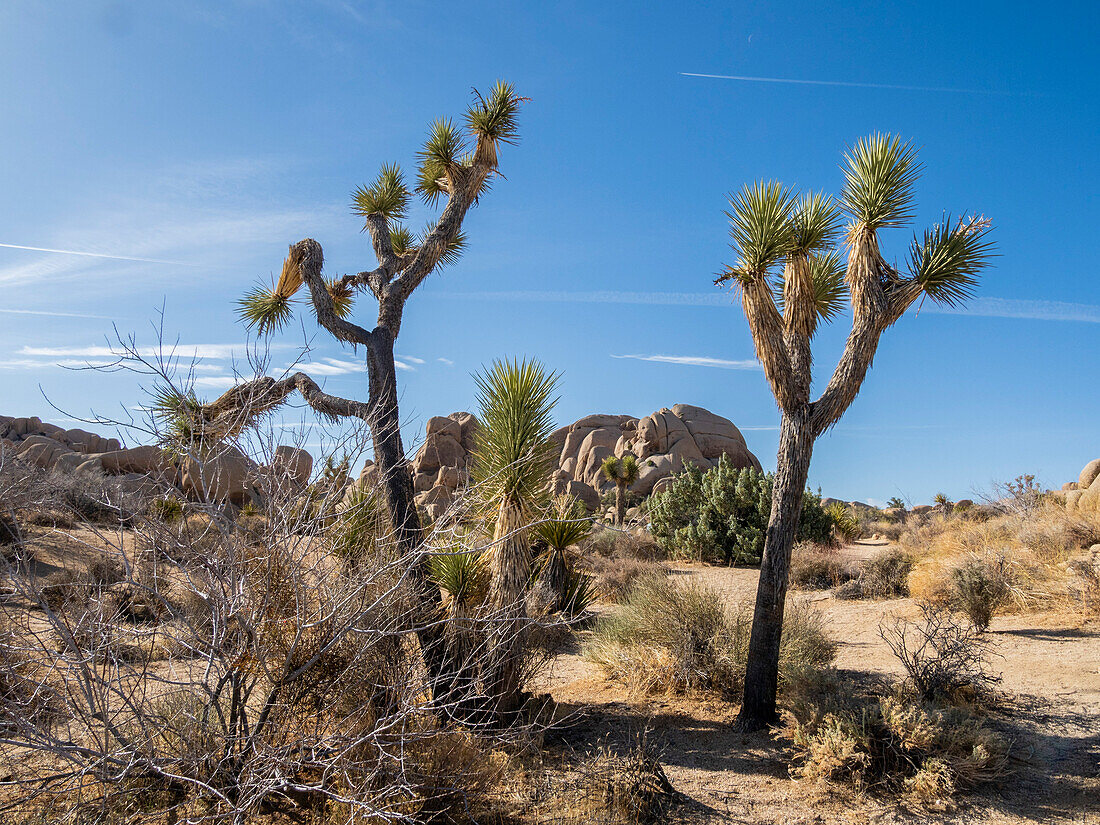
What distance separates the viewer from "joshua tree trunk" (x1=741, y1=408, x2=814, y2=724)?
21.3 feet

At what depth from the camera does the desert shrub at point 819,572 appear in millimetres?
14125

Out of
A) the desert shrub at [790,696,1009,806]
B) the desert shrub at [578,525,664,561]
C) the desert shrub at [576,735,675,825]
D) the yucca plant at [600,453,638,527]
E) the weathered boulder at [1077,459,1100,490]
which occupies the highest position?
the weathered boulder at [1077,459,1100,490]

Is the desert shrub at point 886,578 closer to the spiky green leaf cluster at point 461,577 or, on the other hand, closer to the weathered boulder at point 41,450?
the spiky green leaf cluster at point 461,577

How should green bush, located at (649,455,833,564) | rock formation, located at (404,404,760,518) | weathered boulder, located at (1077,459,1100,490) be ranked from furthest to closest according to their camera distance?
rock formation, located at (404,404,760,518) < weathered boulder, located at (1077,459,1100,490) < green bush, located at (649,455,833,564)

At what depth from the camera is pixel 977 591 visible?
9266 millimetres

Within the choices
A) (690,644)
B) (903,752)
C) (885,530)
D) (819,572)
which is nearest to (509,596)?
(690,644)

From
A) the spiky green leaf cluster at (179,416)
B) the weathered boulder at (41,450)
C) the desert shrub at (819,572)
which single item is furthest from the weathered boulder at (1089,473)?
the weathered boulder at (41,450)

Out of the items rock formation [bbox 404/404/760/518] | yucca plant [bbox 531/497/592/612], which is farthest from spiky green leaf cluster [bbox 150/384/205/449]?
rock formation [bbox 404/404/760/518]

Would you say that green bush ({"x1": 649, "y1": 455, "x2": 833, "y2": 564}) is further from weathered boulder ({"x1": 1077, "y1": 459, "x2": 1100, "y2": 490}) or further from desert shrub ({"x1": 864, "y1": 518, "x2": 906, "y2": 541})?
weathered boulder ({"x1": 1077, "y1": 459, "x2": 1100, "y2": 490})

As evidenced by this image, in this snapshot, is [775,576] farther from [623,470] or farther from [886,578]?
[623,470]

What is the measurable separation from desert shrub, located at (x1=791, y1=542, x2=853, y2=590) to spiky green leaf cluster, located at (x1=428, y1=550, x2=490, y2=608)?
9485 millimetres

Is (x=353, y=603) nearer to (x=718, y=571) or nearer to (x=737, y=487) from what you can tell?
(x=718, y=571)

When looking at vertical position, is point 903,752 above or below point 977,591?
below

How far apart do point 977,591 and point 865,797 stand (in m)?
5.24
